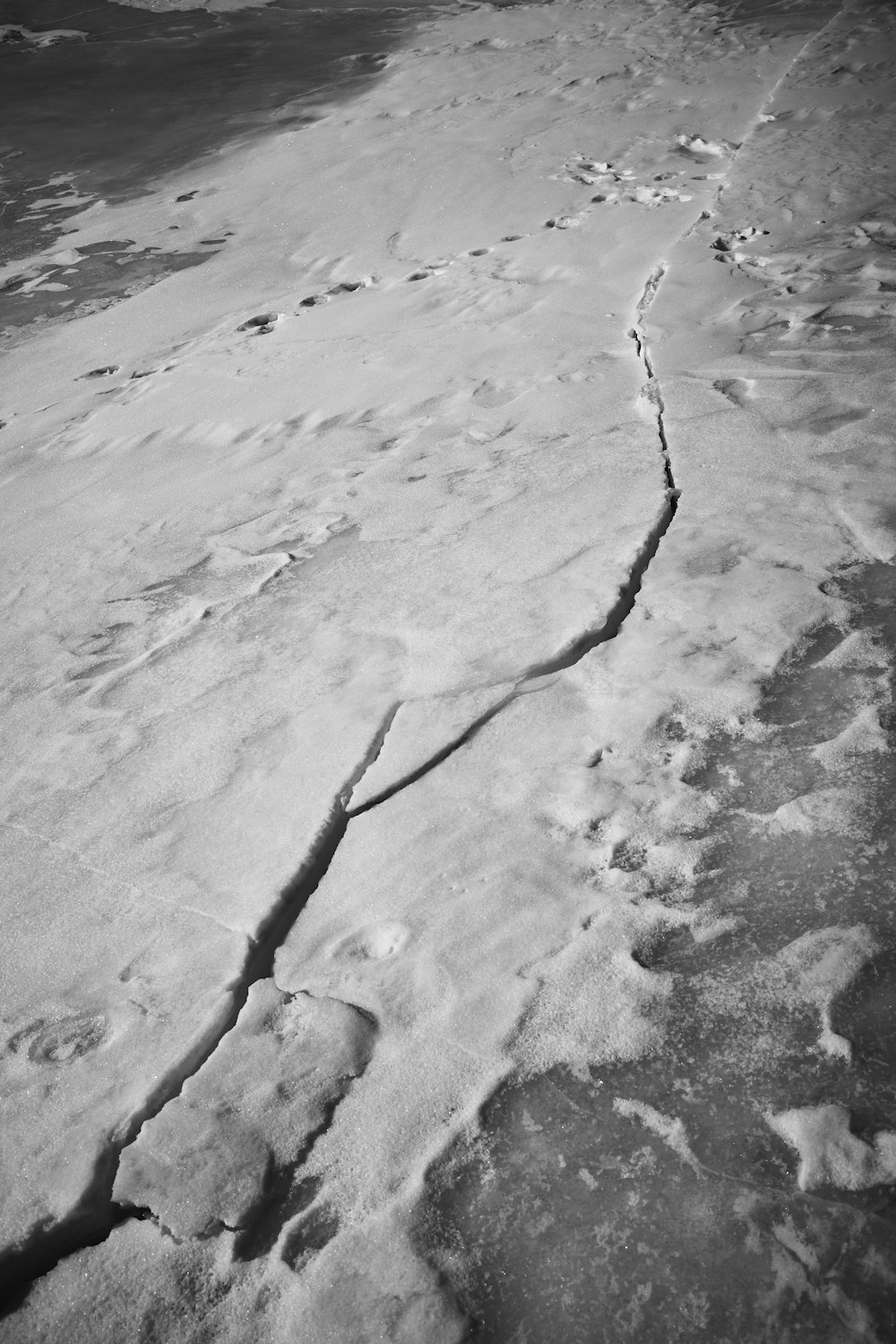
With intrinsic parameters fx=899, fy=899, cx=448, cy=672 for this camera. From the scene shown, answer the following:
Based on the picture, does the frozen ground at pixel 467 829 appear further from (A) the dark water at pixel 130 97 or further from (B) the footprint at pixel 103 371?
(A) the dark water at pixel 130 97

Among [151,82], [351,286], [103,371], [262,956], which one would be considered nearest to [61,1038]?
[262,956]

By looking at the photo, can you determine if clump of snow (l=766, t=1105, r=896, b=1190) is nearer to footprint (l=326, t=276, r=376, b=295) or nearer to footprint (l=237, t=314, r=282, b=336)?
footprint (l=237, t=314, r=282, b=336)

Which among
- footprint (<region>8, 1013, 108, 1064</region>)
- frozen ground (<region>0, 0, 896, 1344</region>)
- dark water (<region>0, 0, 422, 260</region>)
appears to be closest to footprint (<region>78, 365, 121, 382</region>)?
frozen ground (<region>0, 0, 896, 1344</region>)

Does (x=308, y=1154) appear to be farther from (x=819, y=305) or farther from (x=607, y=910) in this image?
(x=819, y=305)

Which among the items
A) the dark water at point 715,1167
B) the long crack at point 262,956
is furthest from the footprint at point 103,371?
the dark water at point 715,1167

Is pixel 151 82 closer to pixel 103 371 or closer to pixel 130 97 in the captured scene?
pixel 130 97

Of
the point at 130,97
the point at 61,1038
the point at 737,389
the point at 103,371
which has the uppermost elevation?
the point at 130,97

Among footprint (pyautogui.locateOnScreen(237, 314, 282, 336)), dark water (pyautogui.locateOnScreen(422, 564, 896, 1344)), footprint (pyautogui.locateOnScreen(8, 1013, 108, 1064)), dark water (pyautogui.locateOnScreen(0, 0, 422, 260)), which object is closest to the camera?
dark water (pyautogui.locateOnScreen(422, 564, 896, 1344))

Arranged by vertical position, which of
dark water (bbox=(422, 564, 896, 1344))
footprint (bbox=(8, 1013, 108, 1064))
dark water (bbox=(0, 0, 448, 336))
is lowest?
dark water (bbox=(422, 564, 896, 1344))
